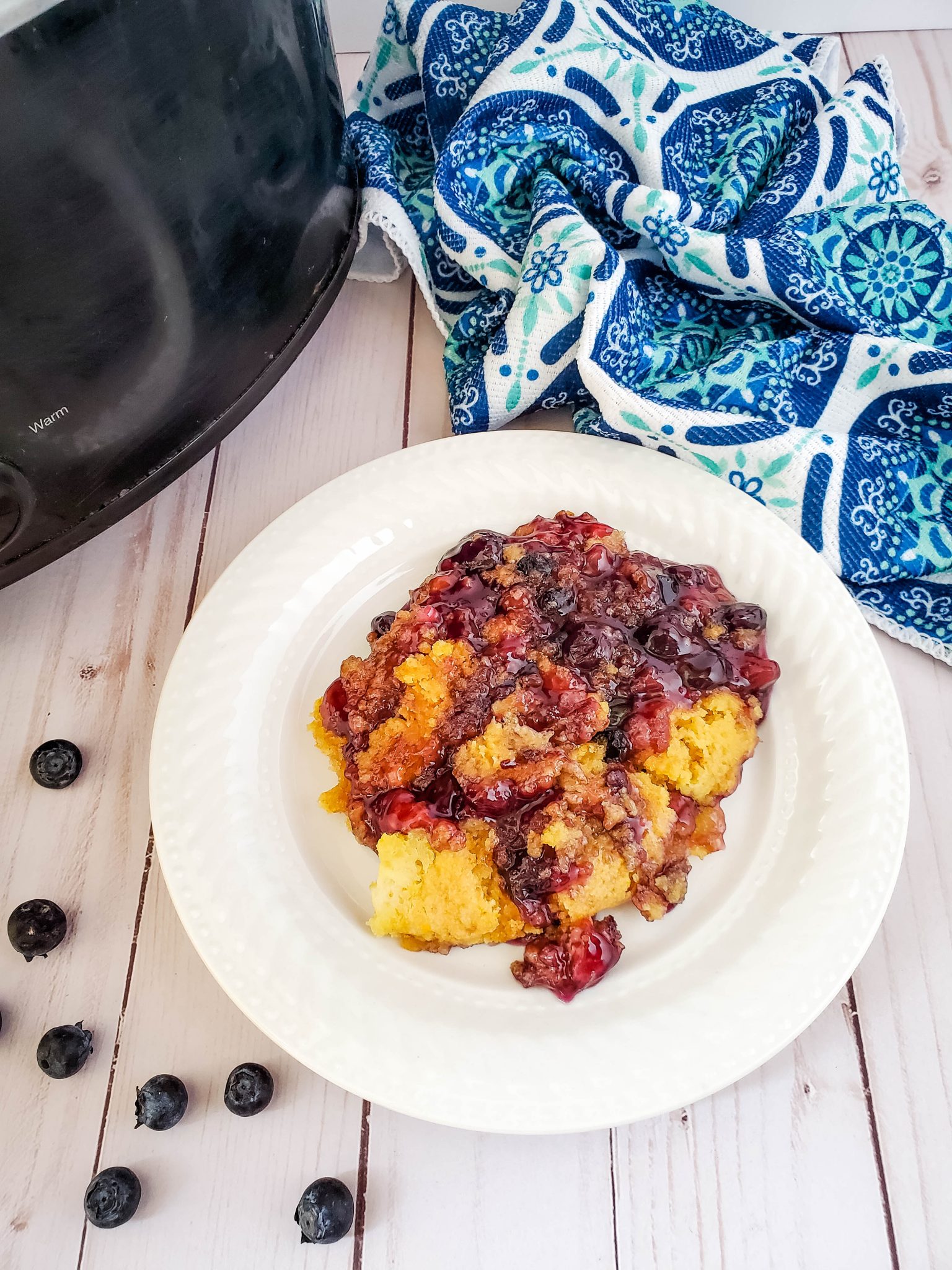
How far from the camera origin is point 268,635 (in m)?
1.31

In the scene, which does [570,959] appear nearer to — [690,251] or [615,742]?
[615,742]

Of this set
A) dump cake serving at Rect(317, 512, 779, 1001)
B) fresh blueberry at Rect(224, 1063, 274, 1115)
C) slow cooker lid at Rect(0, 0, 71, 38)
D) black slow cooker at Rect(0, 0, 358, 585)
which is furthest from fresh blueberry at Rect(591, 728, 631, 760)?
slow cooker lid at Rect(0, 0, 71, 38)

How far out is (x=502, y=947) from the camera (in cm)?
111

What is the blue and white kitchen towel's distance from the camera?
139 centimetres

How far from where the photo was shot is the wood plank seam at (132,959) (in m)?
1.16

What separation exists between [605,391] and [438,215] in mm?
438

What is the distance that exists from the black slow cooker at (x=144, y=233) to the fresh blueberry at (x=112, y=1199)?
76cm

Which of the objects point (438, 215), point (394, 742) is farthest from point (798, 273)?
point (394, 742)

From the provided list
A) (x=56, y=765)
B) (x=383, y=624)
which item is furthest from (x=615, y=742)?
(x=56, y=765)

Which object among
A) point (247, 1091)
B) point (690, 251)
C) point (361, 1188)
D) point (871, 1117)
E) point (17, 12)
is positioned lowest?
point (871, 1117)

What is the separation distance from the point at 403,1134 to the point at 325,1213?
124 millimetres

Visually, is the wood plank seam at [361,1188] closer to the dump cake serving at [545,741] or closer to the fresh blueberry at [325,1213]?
the fresh blueberry at [325,1213]

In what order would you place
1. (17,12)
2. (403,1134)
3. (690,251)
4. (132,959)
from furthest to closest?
1. (690,251)
2. (132,959)
3. (403,1134)
4. (17,12)

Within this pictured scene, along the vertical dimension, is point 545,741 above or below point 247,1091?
above
